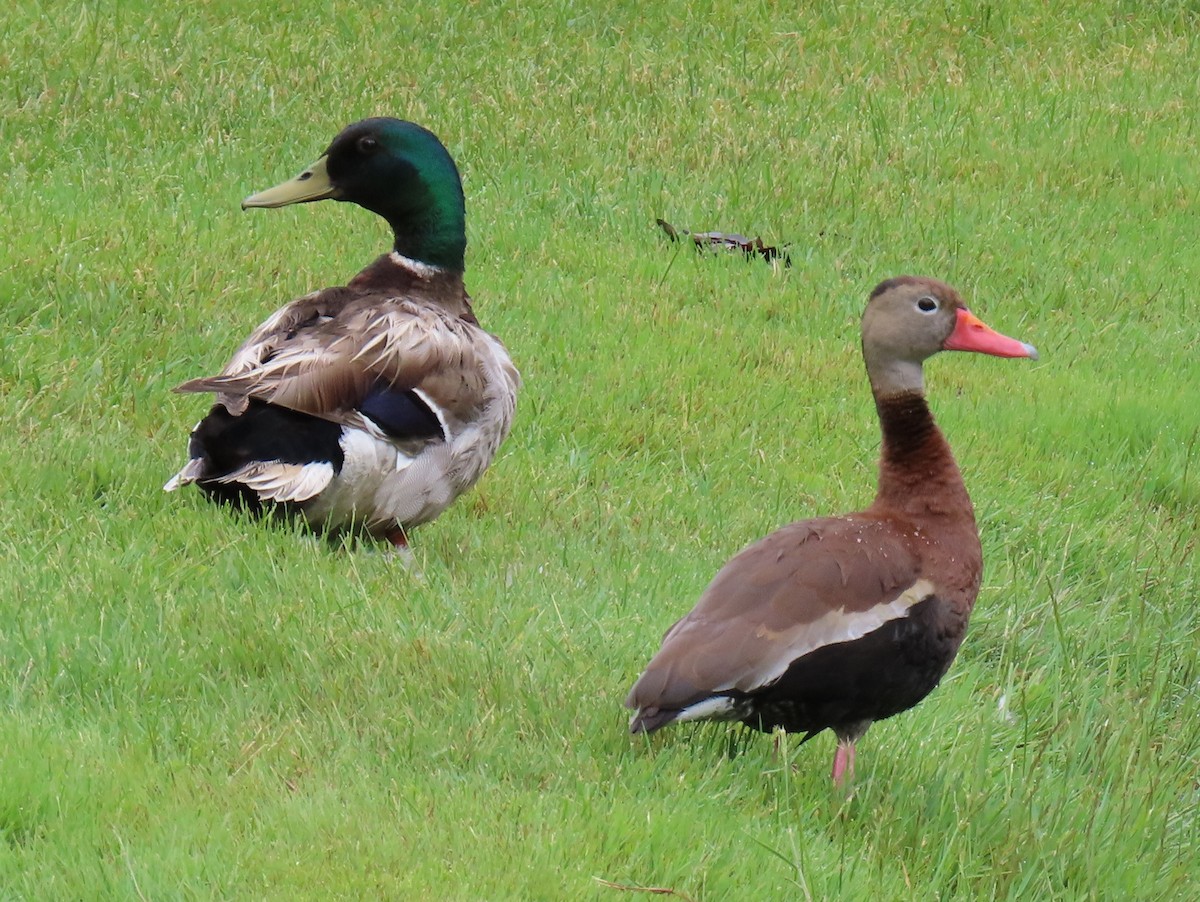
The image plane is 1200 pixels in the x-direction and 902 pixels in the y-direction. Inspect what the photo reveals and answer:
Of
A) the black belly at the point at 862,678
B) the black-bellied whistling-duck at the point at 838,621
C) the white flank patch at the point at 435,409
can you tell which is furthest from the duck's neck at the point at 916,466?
the white flank patch at the point at 435,409

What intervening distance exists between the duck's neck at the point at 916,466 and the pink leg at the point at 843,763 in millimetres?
738

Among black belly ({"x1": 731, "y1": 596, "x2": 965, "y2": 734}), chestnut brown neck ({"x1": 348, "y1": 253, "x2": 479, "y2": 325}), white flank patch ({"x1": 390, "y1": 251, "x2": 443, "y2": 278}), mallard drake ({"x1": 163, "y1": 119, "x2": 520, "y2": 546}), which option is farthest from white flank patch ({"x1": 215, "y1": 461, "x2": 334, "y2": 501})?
black belly ({"x1": 731, "y1": 596, "x2": 965, "y2": 734})

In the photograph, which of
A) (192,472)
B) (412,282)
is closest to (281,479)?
(192,472)

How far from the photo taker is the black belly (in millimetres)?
4215

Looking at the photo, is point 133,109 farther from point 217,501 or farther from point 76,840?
point 76,840

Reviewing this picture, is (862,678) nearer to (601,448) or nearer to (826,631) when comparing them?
(826,631)

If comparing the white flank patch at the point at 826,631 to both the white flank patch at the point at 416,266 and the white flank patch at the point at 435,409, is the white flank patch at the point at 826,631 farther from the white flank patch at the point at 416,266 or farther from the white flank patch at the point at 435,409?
the white flank patch at the point at 416,266

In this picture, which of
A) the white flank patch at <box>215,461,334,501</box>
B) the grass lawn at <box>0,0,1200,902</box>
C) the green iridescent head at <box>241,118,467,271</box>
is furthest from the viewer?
the green iridescent head at <box>241,118,467,271</box>

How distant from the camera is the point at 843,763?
Result: 4367 mm

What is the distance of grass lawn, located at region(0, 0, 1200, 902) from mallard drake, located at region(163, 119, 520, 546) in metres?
0.20

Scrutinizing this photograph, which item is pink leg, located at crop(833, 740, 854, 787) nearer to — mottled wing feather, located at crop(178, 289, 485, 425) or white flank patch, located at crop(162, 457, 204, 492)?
mottled wing feather, located at crop(178, 289, 485, 425)

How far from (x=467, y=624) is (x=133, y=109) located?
254 inches

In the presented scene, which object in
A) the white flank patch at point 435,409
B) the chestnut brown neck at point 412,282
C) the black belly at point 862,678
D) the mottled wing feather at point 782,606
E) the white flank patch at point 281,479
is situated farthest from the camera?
the chestnut brown neck at point 412,282

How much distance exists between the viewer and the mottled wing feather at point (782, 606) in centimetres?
407
